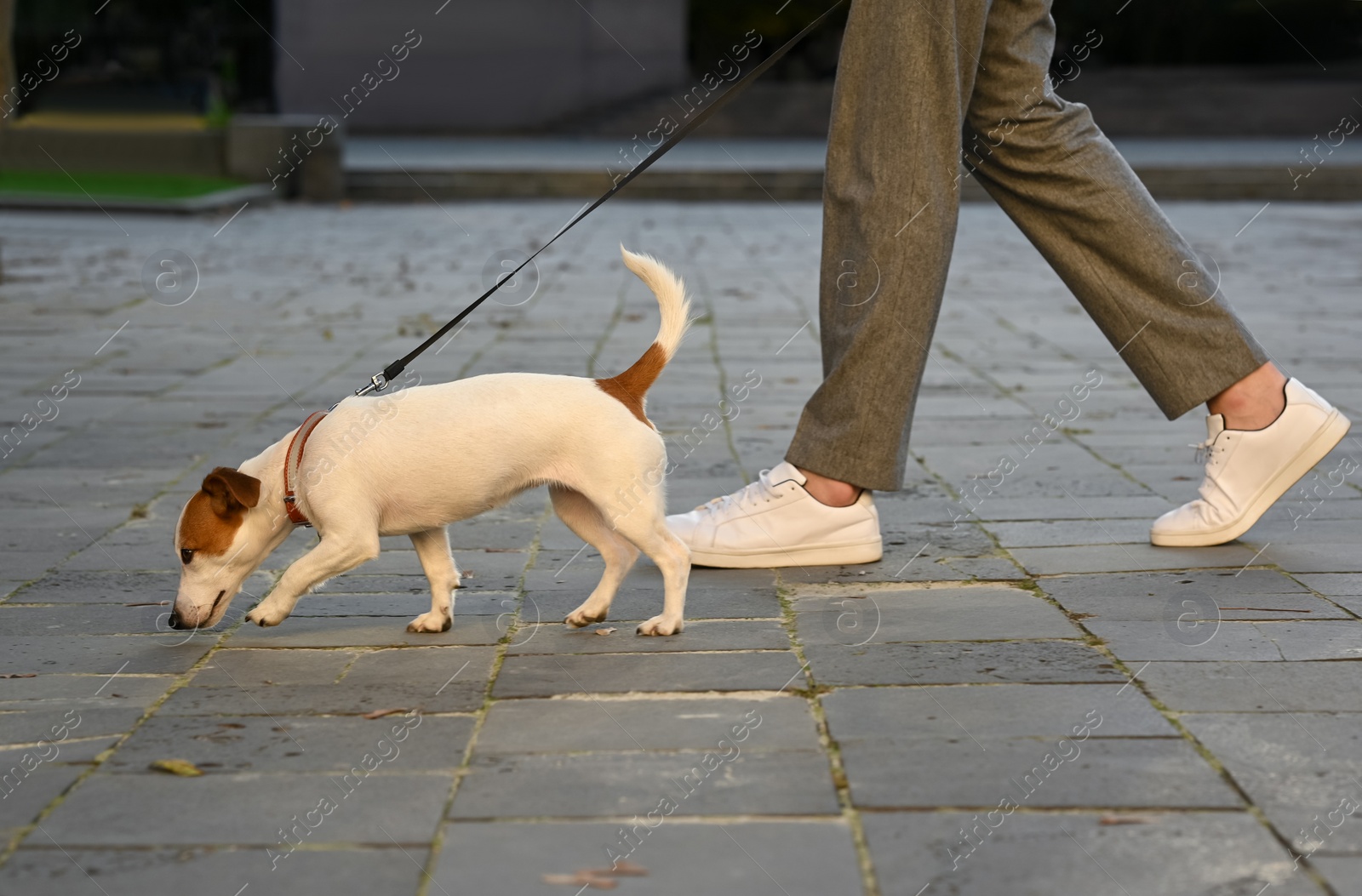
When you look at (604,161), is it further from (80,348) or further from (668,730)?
(668,730)

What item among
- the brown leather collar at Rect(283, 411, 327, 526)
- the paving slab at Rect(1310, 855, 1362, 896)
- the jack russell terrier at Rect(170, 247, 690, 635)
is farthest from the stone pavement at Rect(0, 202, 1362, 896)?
the brown leather collar at Rect(283, 411, 327, 526)

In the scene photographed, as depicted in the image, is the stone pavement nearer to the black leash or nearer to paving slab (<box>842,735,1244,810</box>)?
paving slab (<box>842,735,1244,810</box>)

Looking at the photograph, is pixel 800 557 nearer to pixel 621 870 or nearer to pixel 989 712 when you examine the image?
pixel 989 712

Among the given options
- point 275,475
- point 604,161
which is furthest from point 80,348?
point 604,161

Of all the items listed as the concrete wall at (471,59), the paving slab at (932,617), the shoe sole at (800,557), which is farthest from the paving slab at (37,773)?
the concrete wall at (471,59)

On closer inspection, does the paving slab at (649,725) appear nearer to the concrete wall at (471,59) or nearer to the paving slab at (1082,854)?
the paving slab at (1082,854)

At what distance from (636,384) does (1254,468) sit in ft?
5.11

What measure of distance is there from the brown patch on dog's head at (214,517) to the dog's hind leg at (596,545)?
65cm

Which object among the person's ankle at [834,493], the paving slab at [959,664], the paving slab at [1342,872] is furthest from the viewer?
the person's ankle at [834,493]

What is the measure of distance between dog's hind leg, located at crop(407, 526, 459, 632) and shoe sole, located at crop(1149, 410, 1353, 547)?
171cm

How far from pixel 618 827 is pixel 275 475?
4.57 ft

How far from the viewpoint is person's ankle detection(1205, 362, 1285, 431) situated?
3.66 meters

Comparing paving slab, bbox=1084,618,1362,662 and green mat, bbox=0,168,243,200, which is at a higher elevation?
paving slab, bbox=1084,618,1362,662

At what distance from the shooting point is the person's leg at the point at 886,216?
11.1ft
